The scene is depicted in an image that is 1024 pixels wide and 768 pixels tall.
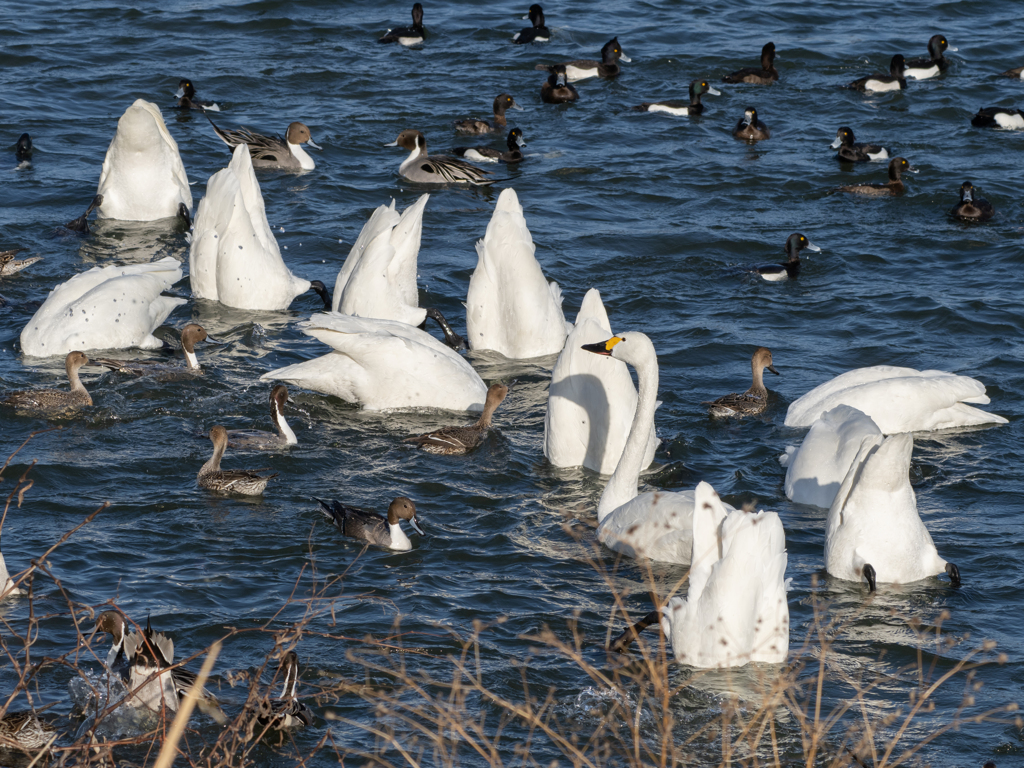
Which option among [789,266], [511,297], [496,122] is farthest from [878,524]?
[496,122]

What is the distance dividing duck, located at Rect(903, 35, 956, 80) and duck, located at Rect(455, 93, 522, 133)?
18.6 feet

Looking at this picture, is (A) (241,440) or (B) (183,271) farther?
(B) (183,271)

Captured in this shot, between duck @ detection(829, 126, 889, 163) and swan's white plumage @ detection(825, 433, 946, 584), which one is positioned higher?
duck @ detection(829, 126, 889, 163)

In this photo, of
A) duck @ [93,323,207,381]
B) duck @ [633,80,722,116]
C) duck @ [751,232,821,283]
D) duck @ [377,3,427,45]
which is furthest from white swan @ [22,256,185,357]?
duck @ [377,3,427,45]

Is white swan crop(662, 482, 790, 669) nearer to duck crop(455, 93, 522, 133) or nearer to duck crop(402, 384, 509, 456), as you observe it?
A: duck crop(402, 384, 509, 456)

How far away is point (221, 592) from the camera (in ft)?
24.0

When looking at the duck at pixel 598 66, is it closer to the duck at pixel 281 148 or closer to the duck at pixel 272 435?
the duck at pixel 281 148

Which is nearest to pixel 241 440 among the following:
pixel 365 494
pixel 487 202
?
pixel 365 494

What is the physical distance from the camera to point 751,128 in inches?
682

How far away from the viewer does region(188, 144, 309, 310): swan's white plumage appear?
37.9 feet

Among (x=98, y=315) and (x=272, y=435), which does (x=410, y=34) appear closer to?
(x=98, y=315)

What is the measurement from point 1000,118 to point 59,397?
41.4 feet

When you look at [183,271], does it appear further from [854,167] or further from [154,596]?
[854,167]

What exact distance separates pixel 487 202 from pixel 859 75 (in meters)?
7.13
